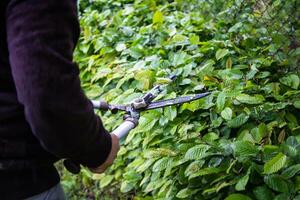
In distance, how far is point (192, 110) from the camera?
7.94 ft

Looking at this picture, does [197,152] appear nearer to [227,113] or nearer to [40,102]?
[227,113]

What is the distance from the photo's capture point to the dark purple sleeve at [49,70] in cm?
113

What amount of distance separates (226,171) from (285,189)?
10.7 inches

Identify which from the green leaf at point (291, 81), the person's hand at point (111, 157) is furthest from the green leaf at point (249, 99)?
the person's hand at point (111, 157)

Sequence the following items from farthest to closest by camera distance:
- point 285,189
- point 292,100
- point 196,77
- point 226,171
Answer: point 196,77 < point 292,100 < point 226,171 < point 285,189

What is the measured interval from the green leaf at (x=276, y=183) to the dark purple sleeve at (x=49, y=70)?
941mm

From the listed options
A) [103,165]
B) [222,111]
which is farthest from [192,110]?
[103,165]

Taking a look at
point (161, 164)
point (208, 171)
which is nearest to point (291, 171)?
point (208, 171)

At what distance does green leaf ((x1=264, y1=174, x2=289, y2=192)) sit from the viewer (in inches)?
74.5

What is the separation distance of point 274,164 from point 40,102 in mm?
1073

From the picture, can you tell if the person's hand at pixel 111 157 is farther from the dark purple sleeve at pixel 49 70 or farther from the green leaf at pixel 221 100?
the green leaf at pixel 221 100

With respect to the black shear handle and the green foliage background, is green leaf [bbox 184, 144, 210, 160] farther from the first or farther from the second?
the black shear handle

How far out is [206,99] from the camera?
8.04 feet

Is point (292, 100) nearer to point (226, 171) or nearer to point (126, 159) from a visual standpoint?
point (226, 171)
